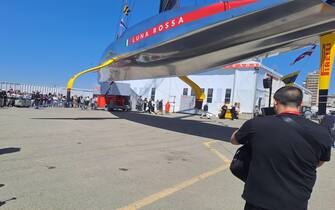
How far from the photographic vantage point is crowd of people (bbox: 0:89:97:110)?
27.2 meters

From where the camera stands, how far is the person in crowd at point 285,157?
8.00 feet

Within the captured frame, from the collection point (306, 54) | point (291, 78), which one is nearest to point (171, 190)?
point (291, 78)

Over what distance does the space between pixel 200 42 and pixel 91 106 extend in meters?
25.2

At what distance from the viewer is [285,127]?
247 centimetres

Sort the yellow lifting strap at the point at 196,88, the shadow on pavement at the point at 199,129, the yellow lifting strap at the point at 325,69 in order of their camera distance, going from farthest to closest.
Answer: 1. the yellow lifting strap at the point at 196,88
2. the shadow on pavement at the point at 199,129
3. the yellow lifting strap at the point at 325,69

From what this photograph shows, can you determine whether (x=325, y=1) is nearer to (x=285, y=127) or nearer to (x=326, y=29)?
(x=326, y=29)

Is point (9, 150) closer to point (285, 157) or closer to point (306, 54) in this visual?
point (285, 157)

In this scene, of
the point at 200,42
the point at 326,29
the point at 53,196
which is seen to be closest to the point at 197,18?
the point at 200,42

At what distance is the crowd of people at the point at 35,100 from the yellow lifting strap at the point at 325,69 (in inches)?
910

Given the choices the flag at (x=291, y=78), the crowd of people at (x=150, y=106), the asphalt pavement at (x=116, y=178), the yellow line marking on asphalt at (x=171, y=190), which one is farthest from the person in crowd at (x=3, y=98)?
the yellow line marking on asphalt at (x=171, y=190)

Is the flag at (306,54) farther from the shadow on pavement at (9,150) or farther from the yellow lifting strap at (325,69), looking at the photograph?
the shadow on pavement at (9,150)

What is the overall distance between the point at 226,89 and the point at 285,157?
33895mm

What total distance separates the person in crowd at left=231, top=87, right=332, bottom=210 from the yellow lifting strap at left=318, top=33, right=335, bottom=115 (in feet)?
28.5

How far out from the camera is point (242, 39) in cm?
1268
